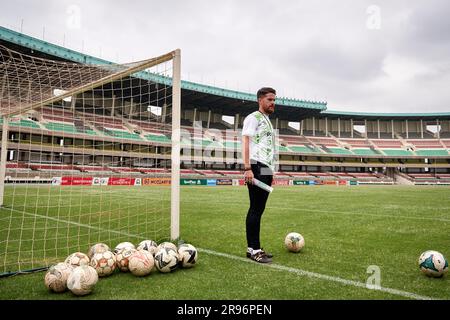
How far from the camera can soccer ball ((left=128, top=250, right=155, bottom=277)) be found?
10.9 feet

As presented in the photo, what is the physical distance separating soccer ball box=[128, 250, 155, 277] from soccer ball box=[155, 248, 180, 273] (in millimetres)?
80

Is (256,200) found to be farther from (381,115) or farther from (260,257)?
(381,115)

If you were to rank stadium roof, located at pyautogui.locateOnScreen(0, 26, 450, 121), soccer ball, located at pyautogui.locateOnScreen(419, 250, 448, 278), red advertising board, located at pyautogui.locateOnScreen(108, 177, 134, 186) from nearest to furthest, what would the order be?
soccer ball, located at pyautogui.locateOnScreen(419, 250, 448, 278)
stadium roof, located at pyautogui.locateOnScreen(0, 26, 450, 121)
red advertising board, located at pyautogui.locateOnScreen(108, 177, 134, 186)

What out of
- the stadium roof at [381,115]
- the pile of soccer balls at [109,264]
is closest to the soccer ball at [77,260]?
the pile of soccer balls at [109,264]

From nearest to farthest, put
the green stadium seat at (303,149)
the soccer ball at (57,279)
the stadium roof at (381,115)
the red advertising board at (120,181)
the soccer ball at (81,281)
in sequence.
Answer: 1. the soccer ball at (81,281)
2. the soccer ball at (57,279)
3. the red advertising board at (120,181)
4. the green stadium seat at (303,149)
5. the stadium roof at (381,115)

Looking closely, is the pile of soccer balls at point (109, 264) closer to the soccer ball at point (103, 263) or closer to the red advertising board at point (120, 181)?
the soccer ball at point (103, 263)

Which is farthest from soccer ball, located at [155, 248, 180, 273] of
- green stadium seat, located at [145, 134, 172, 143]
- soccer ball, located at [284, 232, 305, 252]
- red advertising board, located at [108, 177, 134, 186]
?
green stadium seat, located at [145, 134, 172, 143]

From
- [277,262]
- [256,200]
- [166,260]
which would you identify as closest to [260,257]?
[277,262]

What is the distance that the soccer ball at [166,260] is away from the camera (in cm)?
346

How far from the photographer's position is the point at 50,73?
6293 mm

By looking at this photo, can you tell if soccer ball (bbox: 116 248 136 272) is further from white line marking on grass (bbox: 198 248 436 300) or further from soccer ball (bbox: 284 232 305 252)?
soccer ball (bbox: 284 232 305 252)

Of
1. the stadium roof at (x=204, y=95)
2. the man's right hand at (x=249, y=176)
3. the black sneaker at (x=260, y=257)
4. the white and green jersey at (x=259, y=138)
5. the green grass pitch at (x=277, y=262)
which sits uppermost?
the stadium roof at (x=204, y=95)

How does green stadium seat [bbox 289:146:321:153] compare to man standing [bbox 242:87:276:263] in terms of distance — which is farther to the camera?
green stadium seat [bbox 289:146:321:153]

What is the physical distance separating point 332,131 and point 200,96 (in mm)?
31451
